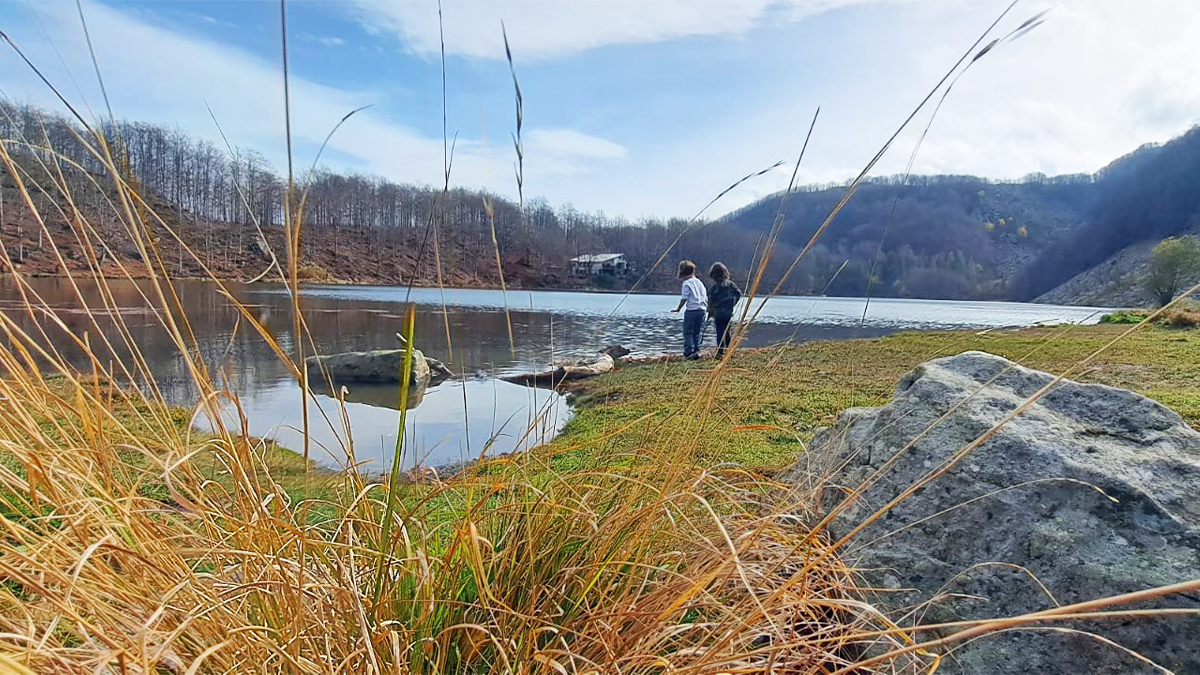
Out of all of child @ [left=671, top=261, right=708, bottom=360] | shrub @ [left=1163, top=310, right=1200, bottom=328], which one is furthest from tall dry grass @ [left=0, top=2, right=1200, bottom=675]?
shrub @ [left=1163, top=310, right=1200, bottom=328]

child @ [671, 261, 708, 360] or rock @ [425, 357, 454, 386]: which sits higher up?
child @ [671, 261, 708, 360]

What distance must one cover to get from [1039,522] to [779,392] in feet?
14.5

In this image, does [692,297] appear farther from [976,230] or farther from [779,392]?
[976,230]

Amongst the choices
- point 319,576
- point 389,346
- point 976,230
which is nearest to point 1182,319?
point 319,576

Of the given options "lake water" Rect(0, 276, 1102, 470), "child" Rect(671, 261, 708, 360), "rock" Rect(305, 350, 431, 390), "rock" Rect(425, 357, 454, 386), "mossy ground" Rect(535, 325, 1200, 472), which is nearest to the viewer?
"mossy ground" Rect(535, 325, 1200, 472)

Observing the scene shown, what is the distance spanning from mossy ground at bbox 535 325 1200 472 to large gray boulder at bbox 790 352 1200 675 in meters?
0.27

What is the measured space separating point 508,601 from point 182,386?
27.7 feet

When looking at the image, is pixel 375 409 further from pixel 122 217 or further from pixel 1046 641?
pixel 1046 641

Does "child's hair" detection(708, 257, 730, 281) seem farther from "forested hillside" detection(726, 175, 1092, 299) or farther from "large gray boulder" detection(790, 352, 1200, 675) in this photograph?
"forested hillside" detection(726, 175, 1092, 299)

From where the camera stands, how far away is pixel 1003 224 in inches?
4446

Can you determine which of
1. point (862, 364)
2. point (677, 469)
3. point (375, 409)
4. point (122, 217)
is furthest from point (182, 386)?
point (862, 364)

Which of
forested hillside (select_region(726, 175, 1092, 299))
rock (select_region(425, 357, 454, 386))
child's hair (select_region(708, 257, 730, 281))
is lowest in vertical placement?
rock (select_region(425, 357, 454, 386))

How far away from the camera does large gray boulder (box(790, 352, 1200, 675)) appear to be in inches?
50.4

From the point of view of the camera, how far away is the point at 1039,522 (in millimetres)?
1457
